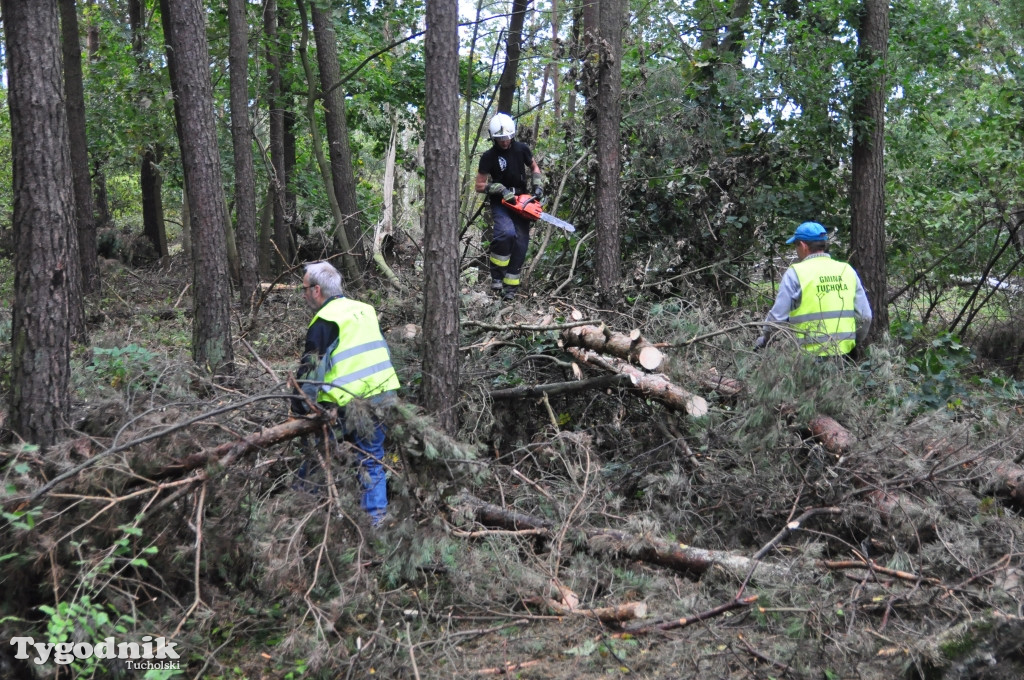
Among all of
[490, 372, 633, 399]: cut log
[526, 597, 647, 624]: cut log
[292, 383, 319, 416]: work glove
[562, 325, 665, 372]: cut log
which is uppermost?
[562, 325, 665, 372]: cut log

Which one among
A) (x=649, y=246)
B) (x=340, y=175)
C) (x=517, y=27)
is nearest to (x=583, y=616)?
(x=649, y=246)

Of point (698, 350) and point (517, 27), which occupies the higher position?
point (517, 27)

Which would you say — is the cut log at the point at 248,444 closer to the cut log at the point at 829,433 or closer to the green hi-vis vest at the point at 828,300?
the cut log at the point at 829,433

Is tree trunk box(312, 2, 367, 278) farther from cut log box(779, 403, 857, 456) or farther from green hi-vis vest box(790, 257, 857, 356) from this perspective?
cut log box(779, 403, 857, 456)

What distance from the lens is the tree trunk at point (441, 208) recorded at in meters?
5.77

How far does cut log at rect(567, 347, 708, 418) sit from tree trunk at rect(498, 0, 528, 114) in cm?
526

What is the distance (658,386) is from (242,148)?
803 cm

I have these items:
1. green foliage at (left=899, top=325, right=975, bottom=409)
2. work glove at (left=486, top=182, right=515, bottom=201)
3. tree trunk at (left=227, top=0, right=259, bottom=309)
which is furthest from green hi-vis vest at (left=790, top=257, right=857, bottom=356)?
tree trunk at (left=227, top=0, right=259, bottom=309)

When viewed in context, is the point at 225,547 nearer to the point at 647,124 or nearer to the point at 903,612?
the point at 903,612

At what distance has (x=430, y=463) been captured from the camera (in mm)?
4773

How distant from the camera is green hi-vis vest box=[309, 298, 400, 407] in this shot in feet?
16.6

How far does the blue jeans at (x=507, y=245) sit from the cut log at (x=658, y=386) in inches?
77.5

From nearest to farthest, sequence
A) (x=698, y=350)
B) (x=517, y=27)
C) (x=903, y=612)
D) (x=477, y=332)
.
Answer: (x=903, y=612), (x=698, y=350), (x=477, y=332), (x=517, y=27)

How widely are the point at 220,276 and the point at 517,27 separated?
17.9ft
